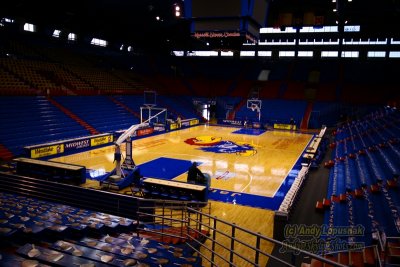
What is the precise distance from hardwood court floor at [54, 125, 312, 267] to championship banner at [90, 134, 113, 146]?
90 cm

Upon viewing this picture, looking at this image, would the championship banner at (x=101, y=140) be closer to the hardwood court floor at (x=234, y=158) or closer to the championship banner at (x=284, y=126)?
the hardwood court floor at (x=234, y=158)

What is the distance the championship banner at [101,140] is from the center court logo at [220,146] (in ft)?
18.1

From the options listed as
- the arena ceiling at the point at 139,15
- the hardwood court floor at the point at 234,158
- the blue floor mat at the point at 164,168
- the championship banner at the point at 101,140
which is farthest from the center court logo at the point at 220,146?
the arena ceiling at the point at 139,15

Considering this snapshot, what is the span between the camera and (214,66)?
43.1 metres

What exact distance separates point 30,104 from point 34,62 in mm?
7506

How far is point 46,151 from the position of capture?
1712 cm

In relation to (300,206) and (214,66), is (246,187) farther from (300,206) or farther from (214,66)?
(214,66)

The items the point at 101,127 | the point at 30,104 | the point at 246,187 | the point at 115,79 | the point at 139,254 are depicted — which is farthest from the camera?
the point at 115,79

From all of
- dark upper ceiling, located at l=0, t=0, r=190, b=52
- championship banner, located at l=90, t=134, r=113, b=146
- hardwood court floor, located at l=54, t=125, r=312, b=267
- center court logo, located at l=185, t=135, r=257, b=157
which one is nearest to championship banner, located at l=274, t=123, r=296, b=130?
hardwood court floor, located at l=54, t=125, r=312, b=267

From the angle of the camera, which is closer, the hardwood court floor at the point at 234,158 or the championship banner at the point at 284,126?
the hardwood court floor at the point at 234,158

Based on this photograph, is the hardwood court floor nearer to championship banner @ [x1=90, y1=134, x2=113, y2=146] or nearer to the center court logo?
the center court logo

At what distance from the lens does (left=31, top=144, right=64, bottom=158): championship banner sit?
16484 millimetres

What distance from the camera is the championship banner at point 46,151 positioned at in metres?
16.5

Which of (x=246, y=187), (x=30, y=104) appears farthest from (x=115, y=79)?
(x=246, y=187)
